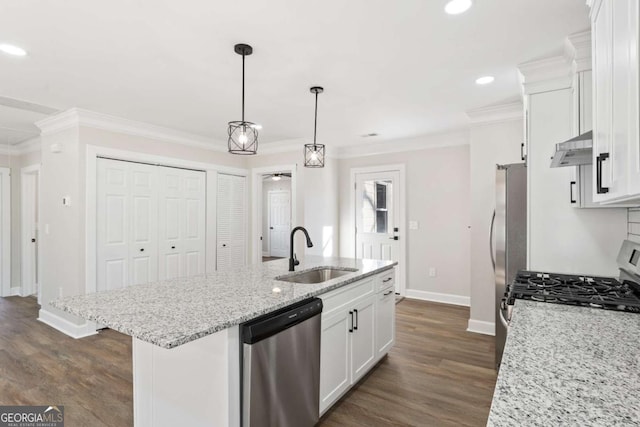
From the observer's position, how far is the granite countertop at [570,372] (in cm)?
72

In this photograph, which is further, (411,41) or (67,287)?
(67,287)

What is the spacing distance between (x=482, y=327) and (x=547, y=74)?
2.63 metres

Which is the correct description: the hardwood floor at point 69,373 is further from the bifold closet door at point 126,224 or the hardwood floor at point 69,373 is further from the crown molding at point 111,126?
the crown molding at point 111,126

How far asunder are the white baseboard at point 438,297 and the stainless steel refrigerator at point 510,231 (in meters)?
1.76

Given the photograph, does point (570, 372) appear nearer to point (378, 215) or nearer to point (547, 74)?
point (547, 74)

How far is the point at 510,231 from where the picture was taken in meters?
3.00

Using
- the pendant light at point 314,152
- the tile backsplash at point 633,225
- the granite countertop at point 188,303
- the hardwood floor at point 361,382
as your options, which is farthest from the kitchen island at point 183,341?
the tile backsplash at point 633,225

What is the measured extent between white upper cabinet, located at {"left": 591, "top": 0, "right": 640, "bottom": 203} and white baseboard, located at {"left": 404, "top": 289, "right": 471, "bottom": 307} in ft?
12.3

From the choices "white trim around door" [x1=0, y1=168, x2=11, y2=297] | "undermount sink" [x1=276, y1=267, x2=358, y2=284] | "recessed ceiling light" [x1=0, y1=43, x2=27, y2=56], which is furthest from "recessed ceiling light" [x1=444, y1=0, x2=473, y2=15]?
"white trim around door" [x1=0, y1=168, x2=11, y2=297]

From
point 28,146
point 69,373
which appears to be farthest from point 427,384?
point 28,146

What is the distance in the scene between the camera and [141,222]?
4258 mm

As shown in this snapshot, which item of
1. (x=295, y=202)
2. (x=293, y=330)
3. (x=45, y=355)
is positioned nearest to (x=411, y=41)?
(x=293, y=330)

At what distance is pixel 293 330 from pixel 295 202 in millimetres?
3674

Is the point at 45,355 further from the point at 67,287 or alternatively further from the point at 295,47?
the point at 295,47
